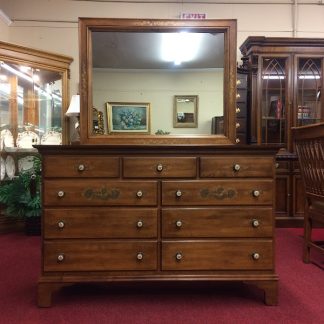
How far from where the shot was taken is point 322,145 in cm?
253

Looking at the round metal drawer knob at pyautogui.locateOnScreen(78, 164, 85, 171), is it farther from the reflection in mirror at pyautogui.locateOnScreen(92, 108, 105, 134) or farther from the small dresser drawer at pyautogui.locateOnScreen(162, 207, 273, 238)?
the small dresser drawer at pyautogui.locateOnScreen(162, 207, 273, 238)

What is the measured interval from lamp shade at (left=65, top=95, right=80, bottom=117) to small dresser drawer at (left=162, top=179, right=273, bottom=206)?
2403mm

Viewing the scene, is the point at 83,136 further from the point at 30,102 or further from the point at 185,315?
the point at 30,102

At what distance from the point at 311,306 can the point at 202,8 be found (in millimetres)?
3844

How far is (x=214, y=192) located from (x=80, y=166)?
0.79 meters

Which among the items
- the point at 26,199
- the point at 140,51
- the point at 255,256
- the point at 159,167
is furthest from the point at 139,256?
the point at 26,199

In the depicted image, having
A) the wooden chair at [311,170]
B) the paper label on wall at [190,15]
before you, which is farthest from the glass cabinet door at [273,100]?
the wooden chair at [311,170]

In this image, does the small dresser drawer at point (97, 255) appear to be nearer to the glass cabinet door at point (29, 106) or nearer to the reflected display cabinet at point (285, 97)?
the glass cabinet door at point (29, 106)

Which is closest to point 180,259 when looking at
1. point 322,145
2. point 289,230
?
point 322,145

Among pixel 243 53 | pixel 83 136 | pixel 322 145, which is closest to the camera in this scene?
pixel 83 136

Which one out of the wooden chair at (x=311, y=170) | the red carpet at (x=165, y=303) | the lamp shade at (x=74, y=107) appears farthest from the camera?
Result: the lamp shade at (x=74, y=107)

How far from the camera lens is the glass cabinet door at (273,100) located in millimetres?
4191

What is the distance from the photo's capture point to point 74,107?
4.10 meters

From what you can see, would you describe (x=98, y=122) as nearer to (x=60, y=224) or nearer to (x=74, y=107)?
(x=60, y=224)
